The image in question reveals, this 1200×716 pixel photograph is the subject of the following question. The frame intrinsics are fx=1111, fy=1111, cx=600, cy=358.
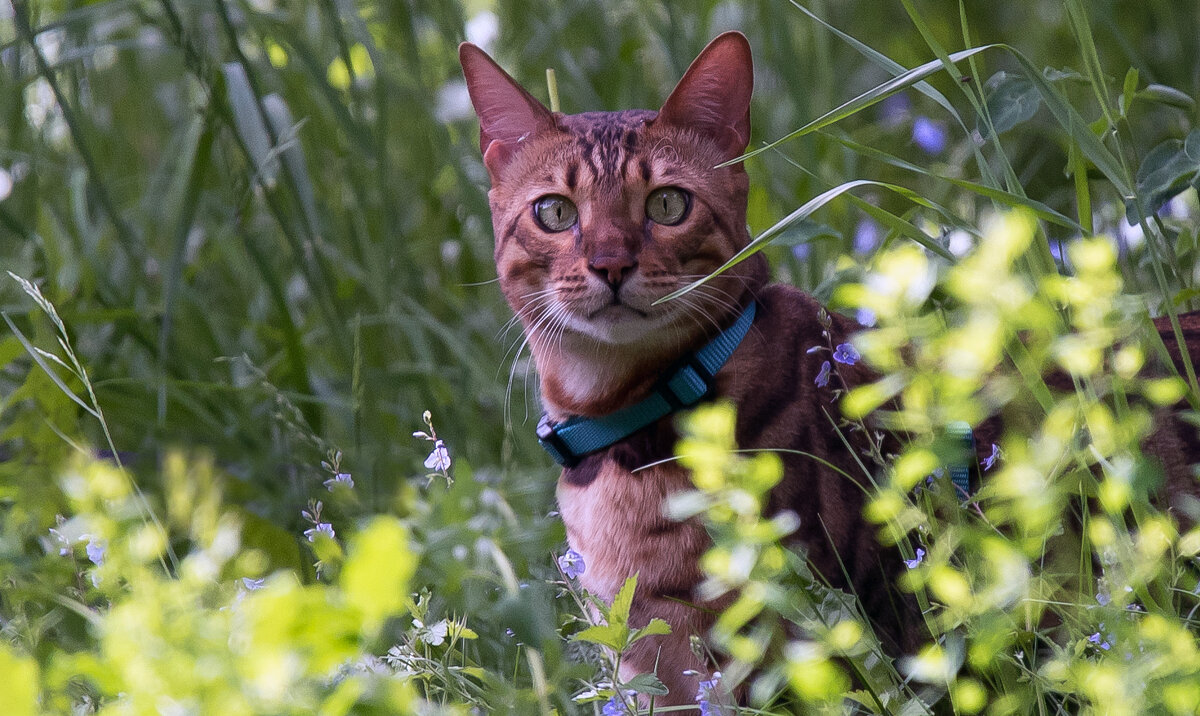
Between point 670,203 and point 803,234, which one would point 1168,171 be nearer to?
point 803,234

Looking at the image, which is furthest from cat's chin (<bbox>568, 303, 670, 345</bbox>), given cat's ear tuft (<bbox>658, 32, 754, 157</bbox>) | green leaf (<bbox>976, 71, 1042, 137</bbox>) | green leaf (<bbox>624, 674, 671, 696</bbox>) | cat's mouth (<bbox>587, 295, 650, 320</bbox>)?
green leaf (<bbox>624, 674, 671, 696</bbox>)

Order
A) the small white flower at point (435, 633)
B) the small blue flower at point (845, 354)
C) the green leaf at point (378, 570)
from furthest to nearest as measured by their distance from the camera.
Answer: the small blue flower at point (845, 354) < the small white flower at point (435, 633) < the green leaf at point (378, 570)

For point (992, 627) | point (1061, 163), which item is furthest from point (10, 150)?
point (1061, 163)

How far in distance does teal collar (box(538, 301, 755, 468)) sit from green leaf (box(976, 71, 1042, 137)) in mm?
420

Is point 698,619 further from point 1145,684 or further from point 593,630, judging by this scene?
point 1145,684

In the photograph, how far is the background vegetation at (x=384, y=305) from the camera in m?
0.82

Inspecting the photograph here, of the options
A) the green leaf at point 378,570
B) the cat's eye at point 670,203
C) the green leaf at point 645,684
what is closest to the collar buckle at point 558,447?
the cat's eye at point 670,203

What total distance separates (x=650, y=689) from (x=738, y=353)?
65 centimetres

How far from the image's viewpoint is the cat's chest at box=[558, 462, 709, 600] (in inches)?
58.1

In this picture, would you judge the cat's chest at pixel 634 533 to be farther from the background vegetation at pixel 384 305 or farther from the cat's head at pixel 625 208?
the cat's head at pixel 625 208

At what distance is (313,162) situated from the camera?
112 inches

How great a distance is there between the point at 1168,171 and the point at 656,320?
0.73 m

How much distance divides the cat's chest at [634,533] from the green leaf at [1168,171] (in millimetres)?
747

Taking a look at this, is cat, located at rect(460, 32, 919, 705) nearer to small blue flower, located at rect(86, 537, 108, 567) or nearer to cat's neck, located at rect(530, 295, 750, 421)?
cat's neck, located at rect(530, 295, 750, 421)
